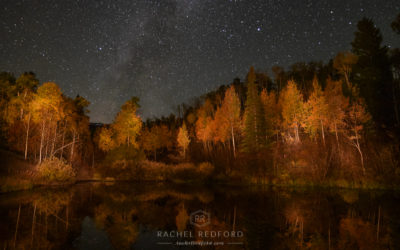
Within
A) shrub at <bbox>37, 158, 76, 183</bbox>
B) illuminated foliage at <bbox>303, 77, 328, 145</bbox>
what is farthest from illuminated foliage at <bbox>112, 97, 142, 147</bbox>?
illuminated foliage at <bbox>303, 77, 328, 145</bbox>

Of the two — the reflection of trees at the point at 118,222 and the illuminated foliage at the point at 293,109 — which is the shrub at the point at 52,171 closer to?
the reflection of trees at the point at 118,222

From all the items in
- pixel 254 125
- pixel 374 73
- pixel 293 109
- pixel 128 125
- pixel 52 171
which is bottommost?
pixel 52 171

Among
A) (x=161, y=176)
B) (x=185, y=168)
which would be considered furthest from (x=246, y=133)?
(x=161, y=176)

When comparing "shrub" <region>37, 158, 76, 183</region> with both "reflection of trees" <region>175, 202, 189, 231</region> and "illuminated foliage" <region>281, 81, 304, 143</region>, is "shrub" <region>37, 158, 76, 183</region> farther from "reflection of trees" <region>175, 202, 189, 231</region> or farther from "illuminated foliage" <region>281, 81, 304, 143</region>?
"illuminated foliage" <region>281, 81, 304, 143</region>

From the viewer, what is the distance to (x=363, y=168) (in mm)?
20062

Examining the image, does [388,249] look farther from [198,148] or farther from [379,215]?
[198,148]

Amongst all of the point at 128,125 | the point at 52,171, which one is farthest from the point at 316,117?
the point at 52,171

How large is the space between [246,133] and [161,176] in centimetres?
1447

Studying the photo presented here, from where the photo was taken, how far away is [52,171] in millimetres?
22953


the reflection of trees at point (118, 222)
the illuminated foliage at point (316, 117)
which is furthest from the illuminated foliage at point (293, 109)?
the reflection of trees at point (118, 222)

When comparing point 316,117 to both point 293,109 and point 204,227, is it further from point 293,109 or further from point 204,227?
point 204,227

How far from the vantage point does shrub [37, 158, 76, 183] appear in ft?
73.5

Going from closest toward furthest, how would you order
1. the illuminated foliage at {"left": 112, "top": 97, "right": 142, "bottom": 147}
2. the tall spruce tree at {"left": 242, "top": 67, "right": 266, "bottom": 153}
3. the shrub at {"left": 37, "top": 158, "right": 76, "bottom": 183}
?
the shrub at {"left": 37, "top": 158, "right": 76, "bottom": 183} → the tall spruce tree at {"left": 242, "top": 67, "right": 266, "bottom": 153} → the illuminated foliage at {"left": 112, "top": 97, "right": 142, "bottom": 147}

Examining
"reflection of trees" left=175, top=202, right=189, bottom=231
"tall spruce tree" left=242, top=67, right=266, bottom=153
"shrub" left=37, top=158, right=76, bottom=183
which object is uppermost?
"tall spruce tree" left=242, top=67, right=266, bottom=153
